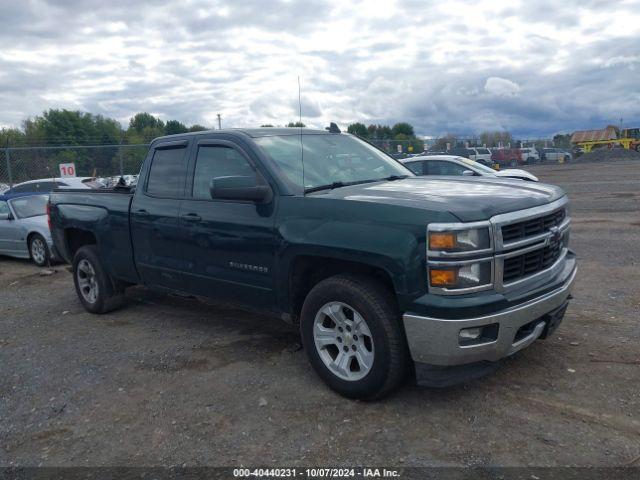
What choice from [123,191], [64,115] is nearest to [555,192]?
[123,191]

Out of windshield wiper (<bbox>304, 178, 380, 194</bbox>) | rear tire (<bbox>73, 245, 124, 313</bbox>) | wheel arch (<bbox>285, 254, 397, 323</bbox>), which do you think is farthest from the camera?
rear tire (<bbox>73, 245, 124, 313</bbox>)

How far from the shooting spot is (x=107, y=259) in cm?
645

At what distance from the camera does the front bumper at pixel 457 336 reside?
11.6ft

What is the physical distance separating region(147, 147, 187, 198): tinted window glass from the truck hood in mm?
1703

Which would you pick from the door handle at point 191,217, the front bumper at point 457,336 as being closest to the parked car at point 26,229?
the door handle at point 191,217

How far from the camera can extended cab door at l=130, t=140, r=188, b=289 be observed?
544 centimetres

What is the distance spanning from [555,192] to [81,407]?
3.93 m

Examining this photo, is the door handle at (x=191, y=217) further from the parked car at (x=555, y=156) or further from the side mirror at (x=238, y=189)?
the parked car at (x=555, y=156)

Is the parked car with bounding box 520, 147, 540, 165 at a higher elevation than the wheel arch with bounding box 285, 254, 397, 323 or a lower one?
lower

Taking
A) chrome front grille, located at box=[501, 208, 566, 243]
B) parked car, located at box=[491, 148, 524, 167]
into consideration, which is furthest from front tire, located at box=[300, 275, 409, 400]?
parked car, located at box=[491, 148, 524, 167]

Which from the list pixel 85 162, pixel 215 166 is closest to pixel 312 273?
pixel 215 166

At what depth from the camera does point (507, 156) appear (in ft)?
144

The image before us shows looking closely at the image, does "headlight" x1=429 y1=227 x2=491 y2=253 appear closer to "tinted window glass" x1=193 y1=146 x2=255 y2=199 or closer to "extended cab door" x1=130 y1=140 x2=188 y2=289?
"tinted window glass" x1=193 y1=146 x2=255 y2=199

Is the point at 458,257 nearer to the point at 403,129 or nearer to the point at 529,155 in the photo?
the point at 529,155
